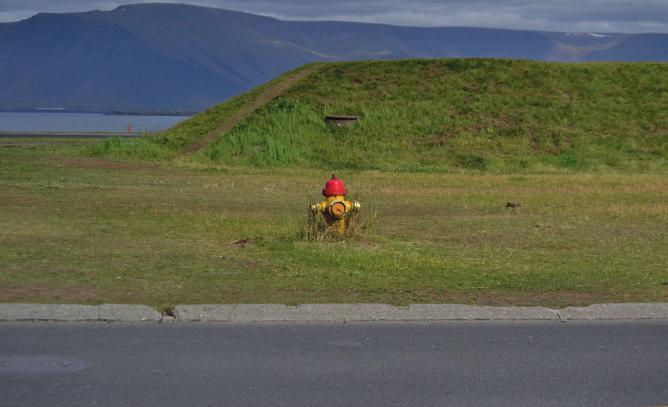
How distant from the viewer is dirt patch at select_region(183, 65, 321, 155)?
4163 cm

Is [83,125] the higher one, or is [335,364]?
[335,364]

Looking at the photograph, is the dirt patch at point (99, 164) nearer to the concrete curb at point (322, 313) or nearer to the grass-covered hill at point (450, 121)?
the grass-covered hill at point (450, 121)

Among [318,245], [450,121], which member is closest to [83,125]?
[450,121]

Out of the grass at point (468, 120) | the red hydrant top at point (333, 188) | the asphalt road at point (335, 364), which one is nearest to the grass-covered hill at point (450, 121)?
the grass at point (468, 120)

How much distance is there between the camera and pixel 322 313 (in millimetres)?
9539

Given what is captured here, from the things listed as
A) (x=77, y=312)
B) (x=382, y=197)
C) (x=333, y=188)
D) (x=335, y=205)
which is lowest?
(x=382, y=197)

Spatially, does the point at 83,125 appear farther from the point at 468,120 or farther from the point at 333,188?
the point at 333,188

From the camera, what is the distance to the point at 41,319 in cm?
920

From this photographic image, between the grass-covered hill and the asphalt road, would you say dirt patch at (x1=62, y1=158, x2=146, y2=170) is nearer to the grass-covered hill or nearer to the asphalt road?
the grass-covered hill

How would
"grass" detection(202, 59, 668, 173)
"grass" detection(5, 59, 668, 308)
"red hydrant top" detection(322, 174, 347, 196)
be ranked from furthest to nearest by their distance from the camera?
"grass" detection(202, 59, 668, 173) → "red hydrant top" detection(322, 174, 347, 196) → "grass" detection(5, 59, 668, 308)

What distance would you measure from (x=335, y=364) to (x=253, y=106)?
3849cm

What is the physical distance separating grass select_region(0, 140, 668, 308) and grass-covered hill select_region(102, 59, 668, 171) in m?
9.63

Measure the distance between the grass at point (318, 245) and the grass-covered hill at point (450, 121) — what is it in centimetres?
963

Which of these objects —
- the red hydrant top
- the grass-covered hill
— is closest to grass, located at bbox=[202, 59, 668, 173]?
the grass-covered hill
